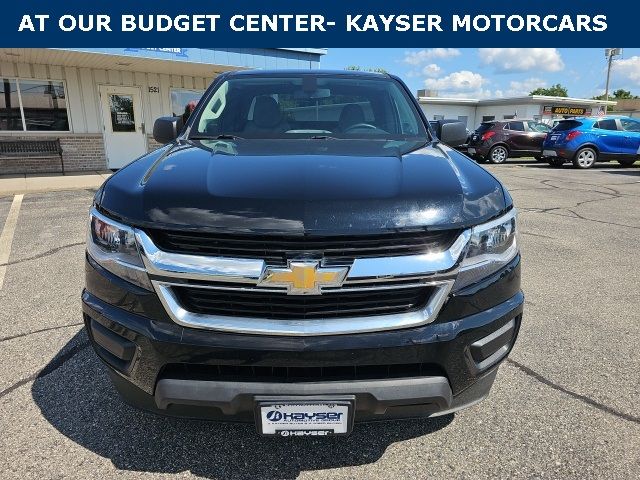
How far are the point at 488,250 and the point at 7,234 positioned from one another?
6.49 metres

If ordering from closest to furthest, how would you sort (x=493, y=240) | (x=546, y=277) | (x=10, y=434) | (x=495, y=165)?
1. (x=493, y=240)
2. (x=10, y=434)
3. (x=546, y=277)
4. (x=495, y=165)

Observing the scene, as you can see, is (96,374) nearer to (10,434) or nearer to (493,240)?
(10,434)

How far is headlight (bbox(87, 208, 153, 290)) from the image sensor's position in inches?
70.1

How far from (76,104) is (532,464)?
47.5ft

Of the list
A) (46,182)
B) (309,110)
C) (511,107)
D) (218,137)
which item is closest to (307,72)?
(309,110)

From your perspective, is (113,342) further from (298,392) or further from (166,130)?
(166,130)

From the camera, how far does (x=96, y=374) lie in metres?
2.81

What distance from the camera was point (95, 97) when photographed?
1357cm

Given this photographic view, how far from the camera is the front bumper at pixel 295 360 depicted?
5.64ft

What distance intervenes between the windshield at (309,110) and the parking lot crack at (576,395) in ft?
5.01

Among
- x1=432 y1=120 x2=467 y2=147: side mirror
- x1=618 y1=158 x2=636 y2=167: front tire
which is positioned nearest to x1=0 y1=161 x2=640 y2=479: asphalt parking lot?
x1=432 y1=120 x2=467 y2=147: side mirror

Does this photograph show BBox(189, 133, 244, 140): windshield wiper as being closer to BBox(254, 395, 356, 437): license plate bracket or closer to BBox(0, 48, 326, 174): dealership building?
BBox(254, 395, 356, 437): license plate bracket

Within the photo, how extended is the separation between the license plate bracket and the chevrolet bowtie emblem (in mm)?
400

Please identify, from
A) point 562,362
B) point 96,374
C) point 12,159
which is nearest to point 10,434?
point 96,374
